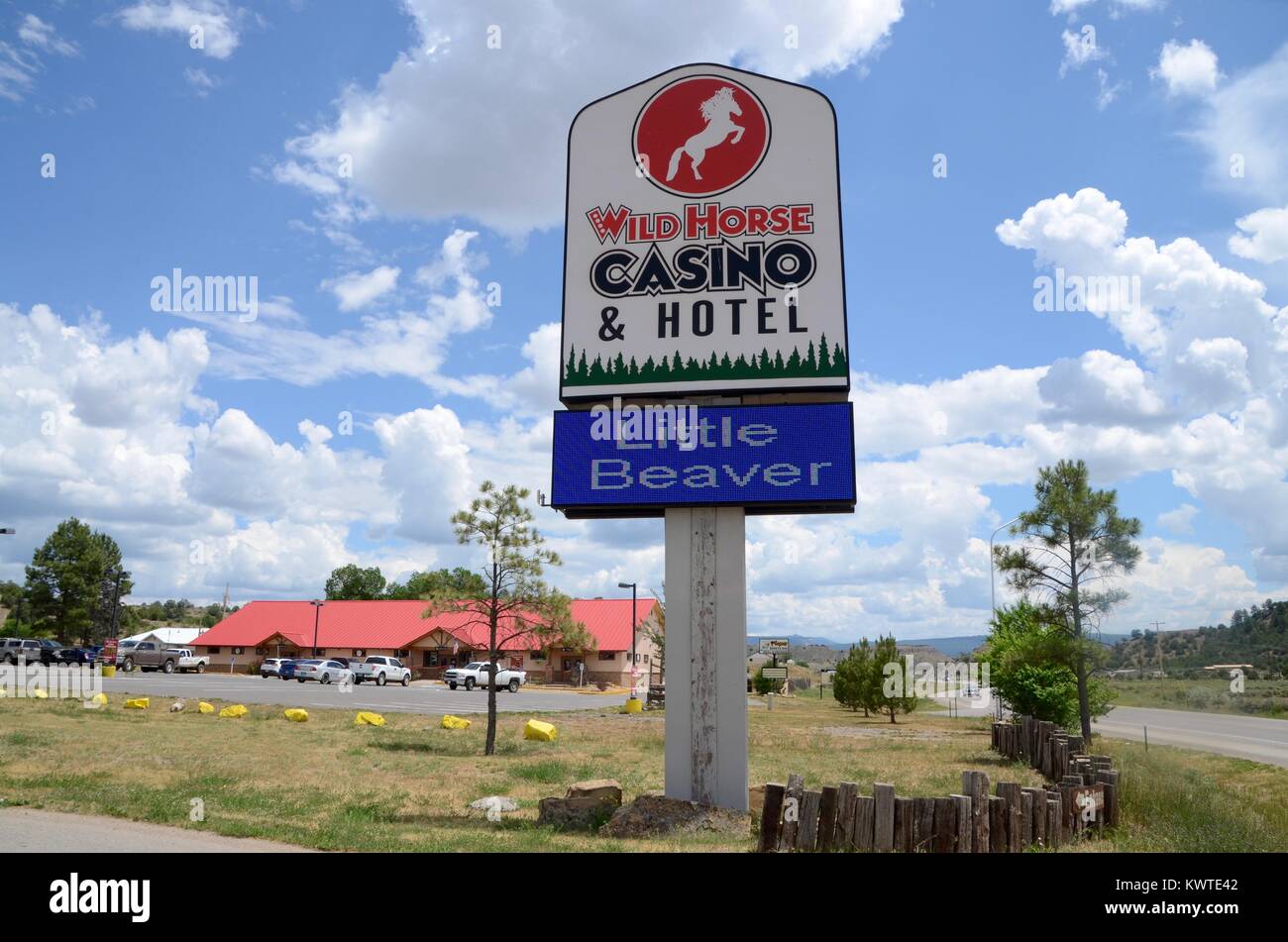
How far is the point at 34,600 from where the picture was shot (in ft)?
244

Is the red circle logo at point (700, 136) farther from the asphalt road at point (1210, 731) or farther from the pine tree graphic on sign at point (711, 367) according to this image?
the asphalt road at point (1210, 731)

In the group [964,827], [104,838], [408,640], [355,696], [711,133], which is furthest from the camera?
[408,640]

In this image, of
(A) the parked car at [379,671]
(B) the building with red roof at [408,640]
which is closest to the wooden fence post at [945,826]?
(A) the parked car at [379,671]

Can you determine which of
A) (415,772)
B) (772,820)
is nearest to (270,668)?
(415,772)

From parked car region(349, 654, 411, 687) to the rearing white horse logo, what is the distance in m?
46.8

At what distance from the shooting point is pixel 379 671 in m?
55.1

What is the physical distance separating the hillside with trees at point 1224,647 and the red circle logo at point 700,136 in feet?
264

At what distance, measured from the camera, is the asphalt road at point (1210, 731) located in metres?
26.5

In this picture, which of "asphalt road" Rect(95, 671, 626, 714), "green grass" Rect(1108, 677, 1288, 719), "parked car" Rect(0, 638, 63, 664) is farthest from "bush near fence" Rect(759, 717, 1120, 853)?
"parked car" Rect(0, 638, 63, 664)

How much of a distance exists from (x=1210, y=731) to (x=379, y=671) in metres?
43.7

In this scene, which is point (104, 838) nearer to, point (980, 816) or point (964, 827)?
point (964, 827)
